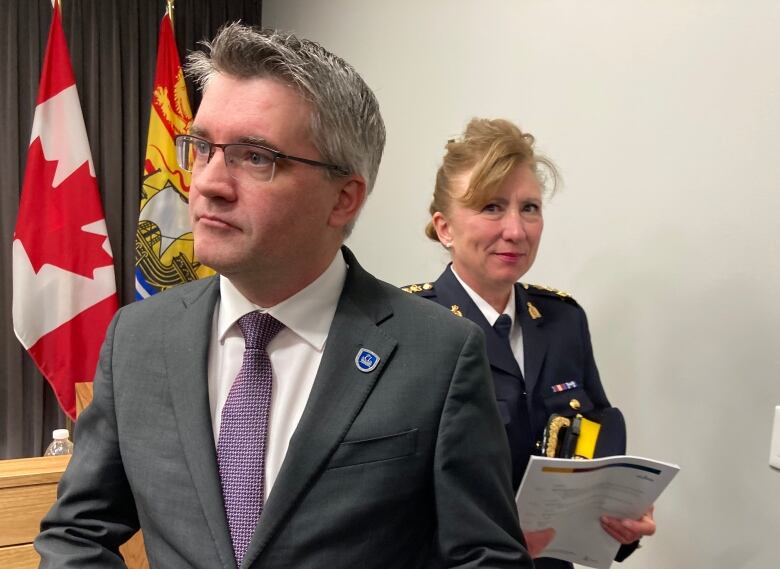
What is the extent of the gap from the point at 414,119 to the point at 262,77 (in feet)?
6.47

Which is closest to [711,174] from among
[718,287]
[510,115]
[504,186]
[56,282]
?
[718,287]

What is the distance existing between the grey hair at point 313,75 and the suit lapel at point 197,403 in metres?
0.29

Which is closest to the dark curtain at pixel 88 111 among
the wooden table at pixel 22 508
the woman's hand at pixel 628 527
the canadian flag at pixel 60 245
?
the canadian flag at pixel 60 245

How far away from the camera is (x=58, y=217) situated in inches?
128

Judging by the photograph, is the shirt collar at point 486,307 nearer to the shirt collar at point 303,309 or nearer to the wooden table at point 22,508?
the shirt collar at point 303,309

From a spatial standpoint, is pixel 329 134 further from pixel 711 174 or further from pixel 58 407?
pixel 58 407

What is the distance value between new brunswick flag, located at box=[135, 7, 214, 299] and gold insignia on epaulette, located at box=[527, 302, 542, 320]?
213 centimetres

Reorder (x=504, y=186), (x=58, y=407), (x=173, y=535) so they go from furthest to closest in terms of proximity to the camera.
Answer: (x=58, y=407)
(x=504, y=186)
(x=173, y=535)

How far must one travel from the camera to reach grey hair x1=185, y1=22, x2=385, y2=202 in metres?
0.94

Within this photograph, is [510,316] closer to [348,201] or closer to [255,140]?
[348,201]

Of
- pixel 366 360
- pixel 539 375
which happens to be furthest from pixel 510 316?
pixel 366 360

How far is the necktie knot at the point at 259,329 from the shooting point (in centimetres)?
99

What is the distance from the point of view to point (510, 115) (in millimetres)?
2295

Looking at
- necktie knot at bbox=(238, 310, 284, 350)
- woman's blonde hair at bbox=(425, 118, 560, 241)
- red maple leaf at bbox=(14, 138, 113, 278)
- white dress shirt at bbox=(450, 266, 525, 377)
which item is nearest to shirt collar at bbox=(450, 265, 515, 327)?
white dress shirt at bbox=(450, 266, 525, 377)
